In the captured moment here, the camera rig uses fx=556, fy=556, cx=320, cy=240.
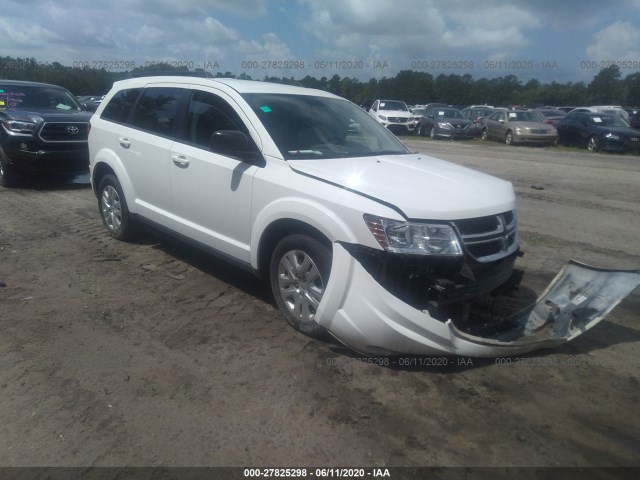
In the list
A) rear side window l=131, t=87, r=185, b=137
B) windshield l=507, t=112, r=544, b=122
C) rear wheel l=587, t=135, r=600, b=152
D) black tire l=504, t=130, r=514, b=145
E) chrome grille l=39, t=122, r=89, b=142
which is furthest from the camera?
windshield l=507, t=112, r=544, b=122

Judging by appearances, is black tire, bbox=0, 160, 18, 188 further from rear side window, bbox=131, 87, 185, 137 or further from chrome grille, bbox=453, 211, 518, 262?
chrome grille, bbox=453, 211, 518, 262

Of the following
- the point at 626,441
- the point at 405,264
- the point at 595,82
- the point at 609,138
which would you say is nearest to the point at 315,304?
the point at 405,264

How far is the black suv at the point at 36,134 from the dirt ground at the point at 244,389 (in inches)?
198

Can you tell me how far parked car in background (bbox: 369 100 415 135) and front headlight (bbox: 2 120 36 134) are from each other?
2150 cm

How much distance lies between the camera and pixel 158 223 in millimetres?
5852

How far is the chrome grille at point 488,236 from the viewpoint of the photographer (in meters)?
3.76

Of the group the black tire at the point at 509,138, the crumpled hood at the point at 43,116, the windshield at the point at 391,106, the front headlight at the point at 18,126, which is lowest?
the black tire at the point at 509,138

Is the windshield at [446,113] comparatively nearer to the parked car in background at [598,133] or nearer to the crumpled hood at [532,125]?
the crumpled hood at [532,125]

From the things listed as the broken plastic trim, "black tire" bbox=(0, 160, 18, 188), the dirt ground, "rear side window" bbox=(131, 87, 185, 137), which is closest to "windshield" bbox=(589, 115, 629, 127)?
the dirt ground

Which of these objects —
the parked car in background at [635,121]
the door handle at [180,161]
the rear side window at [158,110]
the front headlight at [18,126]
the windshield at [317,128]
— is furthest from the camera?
the parked car in background at [635,121]

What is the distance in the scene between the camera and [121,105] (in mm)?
6582

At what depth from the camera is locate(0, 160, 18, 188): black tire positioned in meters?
10.8

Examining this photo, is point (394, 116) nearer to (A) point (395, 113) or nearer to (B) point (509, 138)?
(A) point (395, 113)

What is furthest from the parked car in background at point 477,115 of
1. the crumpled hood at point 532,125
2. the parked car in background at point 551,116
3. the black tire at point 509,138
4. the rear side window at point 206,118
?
the rear side window at point 206,118
